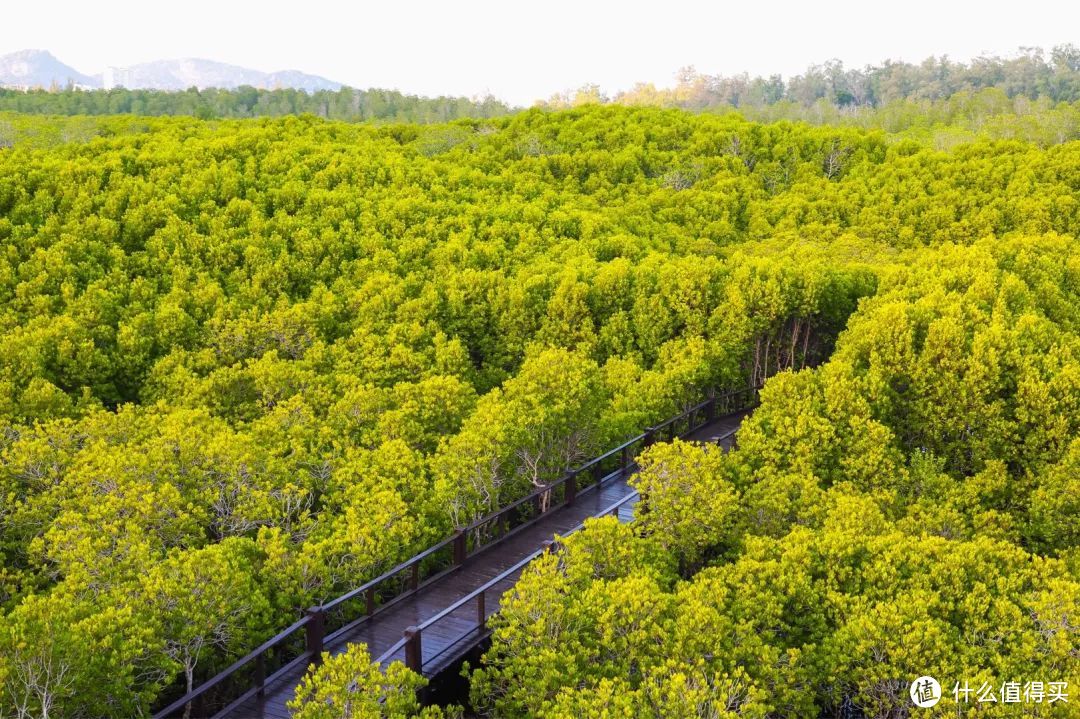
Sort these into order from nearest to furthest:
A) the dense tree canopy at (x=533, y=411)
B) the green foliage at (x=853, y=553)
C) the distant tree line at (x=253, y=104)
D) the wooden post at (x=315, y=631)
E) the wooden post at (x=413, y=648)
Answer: the green foliage at (x=853, y=553)
the dense tree canopy at (x=533, y=411)
the wooden post at (x=413, y=648)
the wooden post at (x=315, y=631)
the distant tree line at (x=253, y=104)

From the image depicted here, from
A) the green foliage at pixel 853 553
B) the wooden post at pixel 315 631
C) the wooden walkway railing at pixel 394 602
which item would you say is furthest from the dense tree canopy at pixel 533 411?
the wooden post at pixel 315 631

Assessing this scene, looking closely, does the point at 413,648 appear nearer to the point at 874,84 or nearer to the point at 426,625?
the point at 426,625

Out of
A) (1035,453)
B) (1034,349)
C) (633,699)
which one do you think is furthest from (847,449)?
(633,699)

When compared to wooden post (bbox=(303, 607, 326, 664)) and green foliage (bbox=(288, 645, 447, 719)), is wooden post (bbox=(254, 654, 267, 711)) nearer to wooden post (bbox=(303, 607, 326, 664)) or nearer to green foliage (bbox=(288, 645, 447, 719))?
wooden post (bbox=(303, 607, 326, 664))

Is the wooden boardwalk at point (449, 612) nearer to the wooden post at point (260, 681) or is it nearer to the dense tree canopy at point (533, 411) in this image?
the wooden post at point (260, 681)

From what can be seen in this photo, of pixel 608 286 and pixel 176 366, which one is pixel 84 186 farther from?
pixel 608 286
